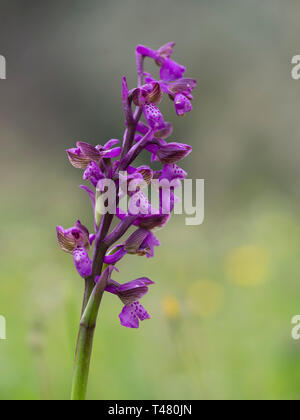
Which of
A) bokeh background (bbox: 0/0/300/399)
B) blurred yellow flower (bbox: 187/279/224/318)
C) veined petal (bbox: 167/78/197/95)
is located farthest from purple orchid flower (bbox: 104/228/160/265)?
blurred yellow flower (bbox: 187/279/224/318)

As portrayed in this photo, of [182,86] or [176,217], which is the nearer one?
[182,86]

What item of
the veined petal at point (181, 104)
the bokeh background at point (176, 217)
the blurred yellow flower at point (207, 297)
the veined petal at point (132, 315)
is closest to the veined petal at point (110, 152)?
the veined petal at point (181, 104)

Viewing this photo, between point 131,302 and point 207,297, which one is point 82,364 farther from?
point 207,297

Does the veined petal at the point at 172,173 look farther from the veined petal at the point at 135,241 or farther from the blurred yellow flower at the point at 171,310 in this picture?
the blurred yellow flower at the point at 171,310

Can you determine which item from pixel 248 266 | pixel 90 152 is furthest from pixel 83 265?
pixel 248 266

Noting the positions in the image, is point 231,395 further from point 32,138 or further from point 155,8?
point 155,8
